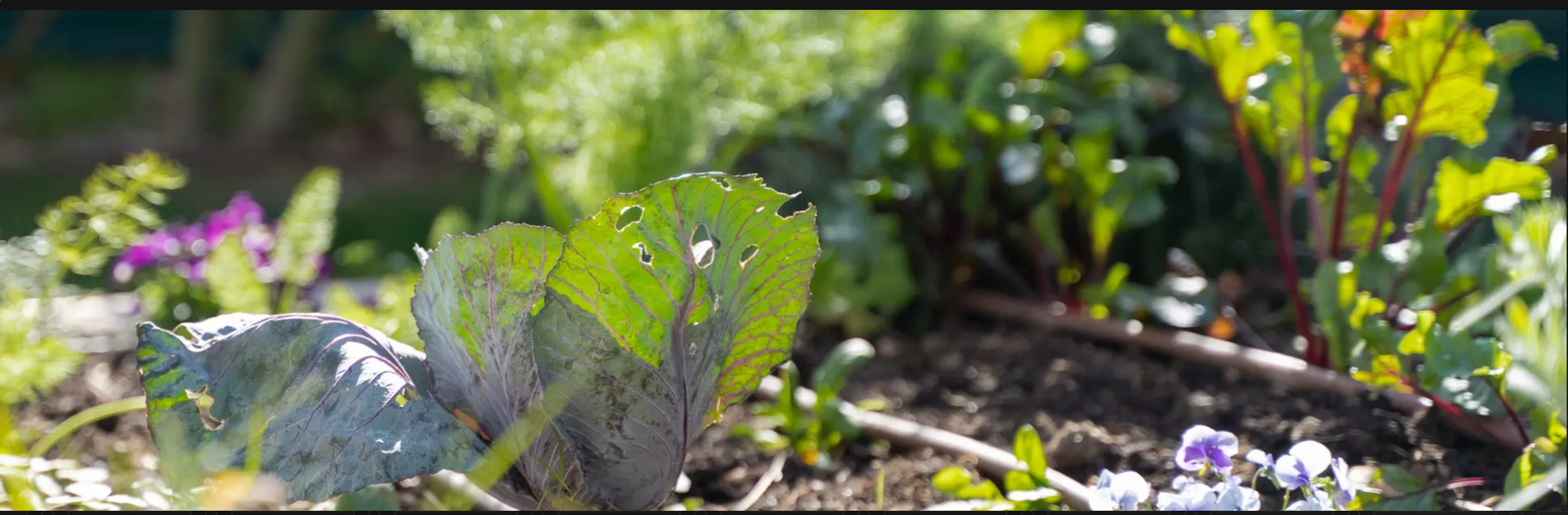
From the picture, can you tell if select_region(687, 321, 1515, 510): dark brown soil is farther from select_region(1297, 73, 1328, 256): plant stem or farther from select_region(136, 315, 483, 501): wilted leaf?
select_region(136, 315, 483, 501): wilted leaf

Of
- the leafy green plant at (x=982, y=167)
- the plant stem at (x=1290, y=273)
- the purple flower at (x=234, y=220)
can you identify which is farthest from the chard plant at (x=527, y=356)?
the purple flower at (x=234, y=220)

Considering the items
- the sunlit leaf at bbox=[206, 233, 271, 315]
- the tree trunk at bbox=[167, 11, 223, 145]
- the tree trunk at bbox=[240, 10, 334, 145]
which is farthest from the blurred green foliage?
the tree trunk at bbox=[167, 11, 223, 145]

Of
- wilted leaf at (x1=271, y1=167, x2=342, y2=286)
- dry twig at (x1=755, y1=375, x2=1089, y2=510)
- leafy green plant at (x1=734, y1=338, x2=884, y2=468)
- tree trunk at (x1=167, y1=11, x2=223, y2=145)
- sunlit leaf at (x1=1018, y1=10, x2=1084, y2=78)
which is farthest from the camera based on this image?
tree trunk at (x1=167, y1=11, x2=223, y2=145)

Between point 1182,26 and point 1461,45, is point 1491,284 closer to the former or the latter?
point 1461,45

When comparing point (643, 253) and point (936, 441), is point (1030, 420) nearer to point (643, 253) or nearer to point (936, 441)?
point (936, 441)

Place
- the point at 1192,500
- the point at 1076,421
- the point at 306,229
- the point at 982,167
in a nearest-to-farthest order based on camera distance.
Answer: the point at 1192,500 → the point at 1076,421 → the point at 306,229 → the point at 982,167

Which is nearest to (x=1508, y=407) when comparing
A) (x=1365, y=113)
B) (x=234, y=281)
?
(x=1365, y=113)

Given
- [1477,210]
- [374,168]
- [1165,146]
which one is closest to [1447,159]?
[1477,210]

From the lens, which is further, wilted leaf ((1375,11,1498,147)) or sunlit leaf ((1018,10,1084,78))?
sunlit leaf ((1018,10,1084,78))
